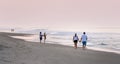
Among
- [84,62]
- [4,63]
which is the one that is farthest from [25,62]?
[84,62]

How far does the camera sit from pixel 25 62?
1416cm

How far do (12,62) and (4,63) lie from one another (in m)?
0.70

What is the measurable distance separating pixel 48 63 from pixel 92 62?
10.7ft

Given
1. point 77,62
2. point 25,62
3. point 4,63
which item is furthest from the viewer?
point 77,62

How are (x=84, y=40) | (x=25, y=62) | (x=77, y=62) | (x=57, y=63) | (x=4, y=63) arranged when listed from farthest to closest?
(x=84, y=40)
(x=77, y=62)
(x=57, y=63)
(x=25, y=62)
(x=4, y=63)

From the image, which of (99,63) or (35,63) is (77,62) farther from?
(35,63)

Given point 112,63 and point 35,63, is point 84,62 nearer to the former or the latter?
point 112,63

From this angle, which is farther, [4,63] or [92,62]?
[92,62]

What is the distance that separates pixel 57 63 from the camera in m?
15.1

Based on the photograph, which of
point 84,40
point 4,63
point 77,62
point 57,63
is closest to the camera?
point 4,63

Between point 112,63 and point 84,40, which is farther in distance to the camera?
point 84,40

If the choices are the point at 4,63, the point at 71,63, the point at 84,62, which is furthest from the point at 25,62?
the point at 84,62

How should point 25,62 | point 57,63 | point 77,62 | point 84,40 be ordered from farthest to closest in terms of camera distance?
point 84,40
point 77,62
point 57,63
point 25,62

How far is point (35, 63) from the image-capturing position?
14.2 metres
